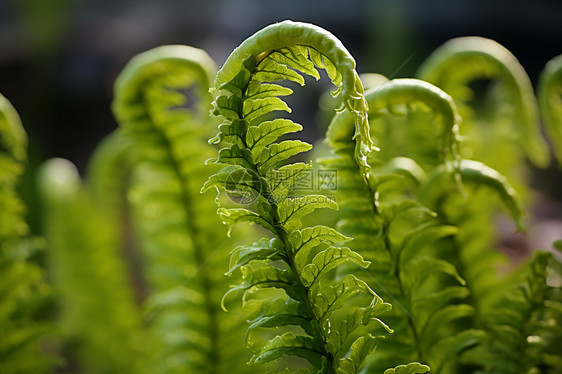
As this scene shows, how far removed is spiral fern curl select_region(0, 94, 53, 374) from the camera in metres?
1.00

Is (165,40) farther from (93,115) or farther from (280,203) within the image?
(280,203)

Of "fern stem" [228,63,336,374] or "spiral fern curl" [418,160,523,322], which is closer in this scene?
"fern stem" [228,63,336,374]

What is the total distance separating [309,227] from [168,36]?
4.86m

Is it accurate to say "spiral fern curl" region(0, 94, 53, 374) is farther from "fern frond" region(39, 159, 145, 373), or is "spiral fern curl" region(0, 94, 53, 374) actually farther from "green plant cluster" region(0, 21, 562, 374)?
"fern frond" region(39, 159, 145, 373)

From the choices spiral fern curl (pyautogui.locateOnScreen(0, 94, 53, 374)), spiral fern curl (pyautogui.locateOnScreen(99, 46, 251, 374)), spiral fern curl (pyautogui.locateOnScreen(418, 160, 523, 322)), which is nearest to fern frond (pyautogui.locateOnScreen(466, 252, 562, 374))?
spiral fern curl (pyautogui.locateOnScreen(418, 160, 523, 322))

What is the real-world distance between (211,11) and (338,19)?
1.25 metres

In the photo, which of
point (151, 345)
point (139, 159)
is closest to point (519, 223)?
point (139, 159)

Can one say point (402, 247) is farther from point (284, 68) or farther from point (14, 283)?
point (14, 283)

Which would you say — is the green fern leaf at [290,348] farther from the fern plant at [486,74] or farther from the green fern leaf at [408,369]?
the fern plant at [486,74]

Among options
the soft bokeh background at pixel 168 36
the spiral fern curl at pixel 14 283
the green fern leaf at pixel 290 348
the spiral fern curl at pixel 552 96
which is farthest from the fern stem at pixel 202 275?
the soft bokeh background at pixel 168 36

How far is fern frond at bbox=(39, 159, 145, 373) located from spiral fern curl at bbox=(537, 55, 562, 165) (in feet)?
3.77

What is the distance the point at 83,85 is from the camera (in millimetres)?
4703

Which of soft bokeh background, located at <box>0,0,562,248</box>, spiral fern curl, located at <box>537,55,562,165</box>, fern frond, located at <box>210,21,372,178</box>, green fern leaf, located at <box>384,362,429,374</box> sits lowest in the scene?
green fern leaf, located at <box>384,362,429,374</box>

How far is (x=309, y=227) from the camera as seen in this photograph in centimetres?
62
